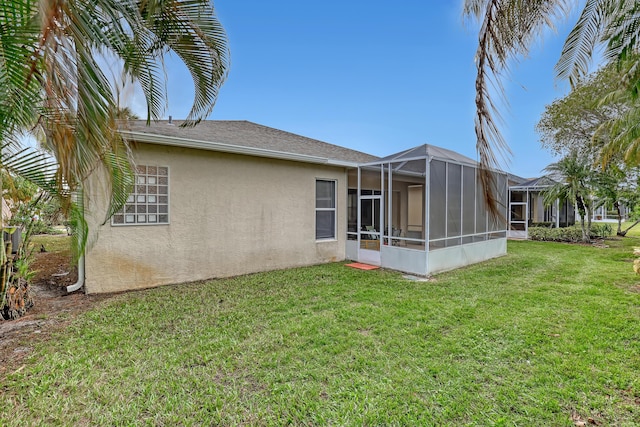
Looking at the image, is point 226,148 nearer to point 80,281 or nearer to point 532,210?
point 80,281

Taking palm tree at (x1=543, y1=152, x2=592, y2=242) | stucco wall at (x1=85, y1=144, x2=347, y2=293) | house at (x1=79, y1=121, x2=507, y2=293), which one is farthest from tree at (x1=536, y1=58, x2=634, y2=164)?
stucco wall at (x1=85, y1=144, x2=347, y2=293)

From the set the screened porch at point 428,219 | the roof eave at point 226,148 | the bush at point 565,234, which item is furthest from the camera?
the bush at point 565,234

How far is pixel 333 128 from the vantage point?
71.9 ft

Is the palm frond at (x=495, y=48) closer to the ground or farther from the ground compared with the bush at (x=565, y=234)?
farther from the ground

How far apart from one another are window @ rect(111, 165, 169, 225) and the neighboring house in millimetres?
18581

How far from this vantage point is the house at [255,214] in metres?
7.41

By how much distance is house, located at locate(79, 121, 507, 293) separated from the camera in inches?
292

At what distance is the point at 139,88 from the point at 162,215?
4194 mm

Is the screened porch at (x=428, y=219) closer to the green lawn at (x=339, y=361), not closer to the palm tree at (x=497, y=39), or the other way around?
the green lawn at (x=339, y=361)

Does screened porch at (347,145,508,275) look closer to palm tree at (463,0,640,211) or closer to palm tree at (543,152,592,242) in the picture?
palm tree at (463,0,640,211)

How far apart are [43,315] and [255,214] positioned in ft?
16.8

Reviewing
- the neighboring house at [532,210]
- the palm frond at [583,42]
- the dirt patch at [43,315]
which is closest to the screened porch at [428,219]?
the palm frond at [583,42]

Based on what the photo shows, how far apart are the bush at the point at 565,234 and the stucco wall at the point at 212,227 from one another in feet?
48.9

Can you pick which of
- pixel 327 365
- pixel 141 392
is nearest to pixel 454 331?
pixel 327 365
